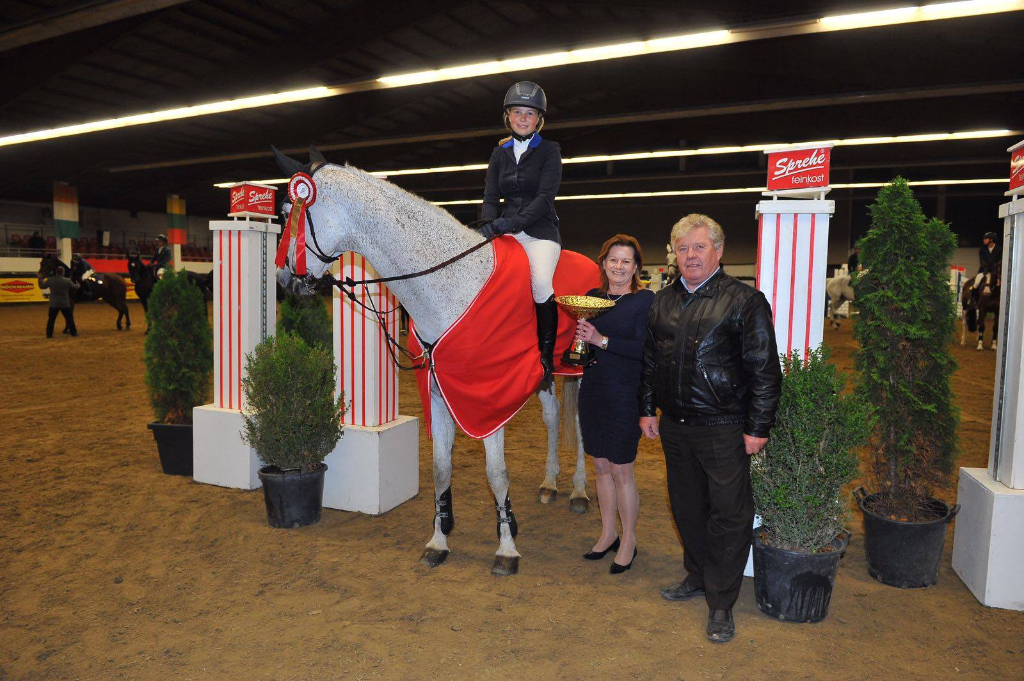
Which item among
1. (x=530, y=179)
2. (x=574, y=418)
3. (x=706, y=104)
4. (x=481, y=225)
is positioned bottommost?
(x=574, y=418)

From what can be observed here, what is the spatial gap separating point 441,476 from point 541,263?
4.42 feet

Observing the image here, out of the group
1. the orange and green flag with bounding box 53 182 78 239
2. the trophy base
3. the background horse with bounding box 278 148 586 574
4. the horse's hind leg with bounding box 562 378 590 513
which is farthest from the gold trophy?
the orange and green flag with bounding box 53 182 78 239

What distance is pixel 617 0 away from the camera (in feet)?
31.3

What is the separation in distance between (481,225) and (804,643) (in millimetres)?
2502

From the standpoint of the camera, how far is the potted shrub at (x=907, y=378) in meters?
3.22

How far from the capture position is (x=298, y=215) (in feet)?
9.37

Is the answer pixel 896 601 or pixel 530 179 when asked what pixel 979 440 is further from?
pixel 530 179

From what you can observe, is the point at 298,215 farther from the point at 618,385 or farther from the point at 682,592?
the point at 682,592

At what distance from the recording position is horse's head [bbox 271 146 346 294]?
2.88 meters

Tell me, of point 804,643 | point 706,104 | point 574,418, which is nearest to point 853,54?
point 706,104

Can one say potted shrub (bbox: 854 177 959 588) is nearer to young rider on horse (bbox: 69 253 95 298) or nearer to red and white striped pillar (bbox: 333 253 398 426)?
red and white striped pillar (bbox: 333 253 398 426)

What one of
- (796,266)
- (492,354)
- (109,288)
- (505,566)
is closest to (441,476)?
(505,566)

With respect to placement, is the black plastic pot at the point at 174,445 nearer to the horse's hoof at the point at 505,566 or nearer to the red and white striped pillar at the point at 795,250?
the horse's hoof at the point at 505,566

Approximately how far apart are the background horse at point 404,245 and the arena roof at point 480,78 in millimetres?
7054
